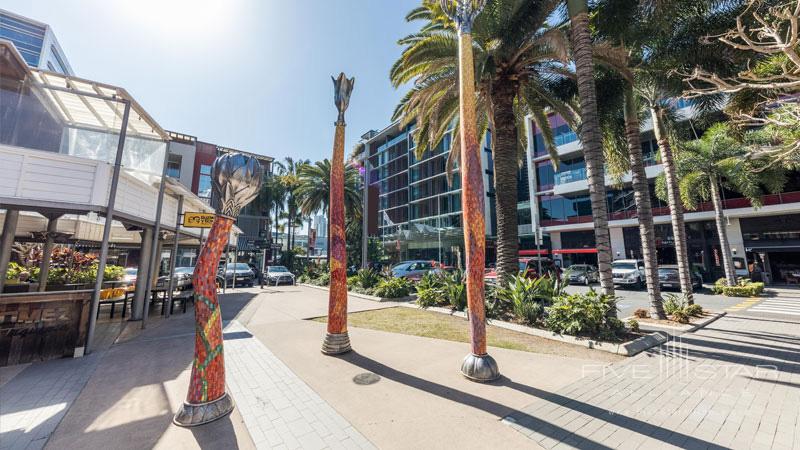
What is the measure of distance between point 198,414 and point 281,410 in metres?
0.90

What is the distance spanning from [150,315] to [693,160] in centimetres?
2812

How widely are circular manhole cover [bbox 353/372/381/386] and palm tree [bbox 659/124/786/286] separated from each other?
20860mm

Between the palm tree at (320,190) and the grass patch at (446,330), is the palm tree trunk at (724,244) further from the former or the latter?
the palm tree at (320,190)

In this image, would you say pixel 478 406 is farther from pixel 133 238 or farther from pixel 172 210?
pixel 133 238

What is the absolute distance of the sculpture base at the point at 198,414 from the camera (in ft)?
11.2

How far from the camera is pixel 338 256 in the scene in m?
5.90

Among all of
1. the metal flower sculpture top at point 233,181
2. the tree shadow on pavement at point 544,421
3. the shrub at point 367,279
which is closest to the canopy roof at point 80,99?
the metal flower sculpture top at point 233,181

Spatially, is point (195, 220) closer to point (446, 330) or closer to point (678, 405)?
point (446, 330)

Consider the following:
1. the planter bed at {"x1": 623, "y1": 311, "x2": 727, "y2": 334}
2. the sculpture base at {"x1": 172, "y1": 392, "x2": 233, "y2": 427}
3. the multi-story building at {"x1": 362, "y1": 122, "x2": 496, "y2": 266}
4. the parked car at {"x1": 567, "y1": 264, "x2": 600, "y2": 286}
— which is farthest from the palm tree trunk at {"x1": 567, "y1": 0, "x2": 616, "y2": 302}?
the multi-story building at {"x1": 362, "y1": 122, "x2": 496, "y2": 266}

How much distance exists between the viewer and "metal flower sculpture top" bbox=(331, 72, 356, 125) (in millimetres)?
6199

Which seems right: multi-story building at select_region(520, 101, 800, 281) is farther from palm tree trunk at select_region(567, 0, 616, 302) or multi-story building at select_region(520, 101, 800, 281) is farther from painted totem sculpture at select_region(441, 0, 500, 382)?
painted totem sculpture at select_region(441, 0, 500, 382)

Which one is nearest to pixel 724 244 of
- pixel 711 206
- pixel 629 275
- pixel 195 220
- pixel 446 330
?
pixel 629 275

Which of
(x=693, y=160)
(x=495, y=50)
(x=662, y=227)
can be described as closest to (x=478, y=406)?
(x=495, y=50)

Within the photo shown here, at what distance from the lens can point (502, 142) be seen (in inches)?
381
